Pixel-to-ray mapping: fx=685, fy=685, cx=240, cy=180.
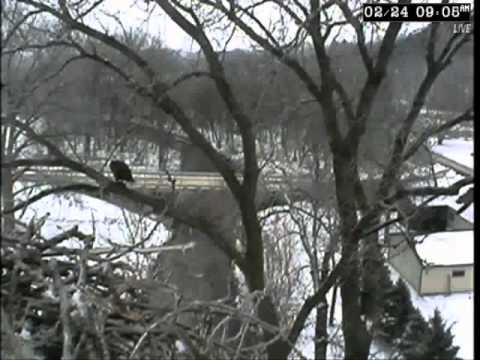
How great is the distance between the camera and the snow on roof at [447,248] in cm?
152

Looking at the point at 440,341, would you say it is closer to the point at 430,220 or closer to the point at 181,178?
the point at 430,220

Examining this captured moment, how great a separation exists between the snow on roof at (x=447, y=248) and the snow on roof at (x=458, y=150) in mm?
163

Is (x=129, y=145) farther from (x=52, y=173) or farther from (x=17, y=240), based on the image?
(x=17, y=240)

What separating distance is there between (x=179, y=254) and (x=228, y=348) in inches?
31.0

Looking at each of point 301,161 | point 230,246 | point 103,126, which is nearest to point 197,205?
point 230,246

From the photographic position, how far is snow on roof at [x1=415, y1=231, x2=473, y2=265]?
4.99 feet

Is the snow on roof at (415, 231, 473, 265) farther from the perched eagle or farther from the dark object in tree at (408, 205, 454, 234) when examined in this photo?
the perched eagle

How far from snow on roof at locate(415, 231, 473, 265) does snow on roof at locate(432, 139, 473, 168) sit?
0.16m

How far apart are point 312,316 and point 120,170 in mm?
668

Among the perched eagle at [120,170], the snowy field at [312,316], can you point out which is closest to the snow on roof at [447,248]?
the snowy field at [312,316]

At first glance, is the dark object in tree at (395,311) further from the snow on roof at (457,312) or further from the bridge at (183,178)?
the bridge at (183,178)

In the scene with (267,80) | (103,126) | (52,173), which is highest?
(267,80)

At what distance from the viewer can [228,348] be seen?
69 centimetres

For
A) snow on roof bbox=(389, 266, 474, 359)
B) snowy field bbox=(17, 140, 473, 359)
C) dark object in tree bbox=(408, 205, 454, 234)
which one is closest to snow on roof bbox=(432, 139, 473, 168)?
snowy field bbox=(17, 140, 473, 359)
